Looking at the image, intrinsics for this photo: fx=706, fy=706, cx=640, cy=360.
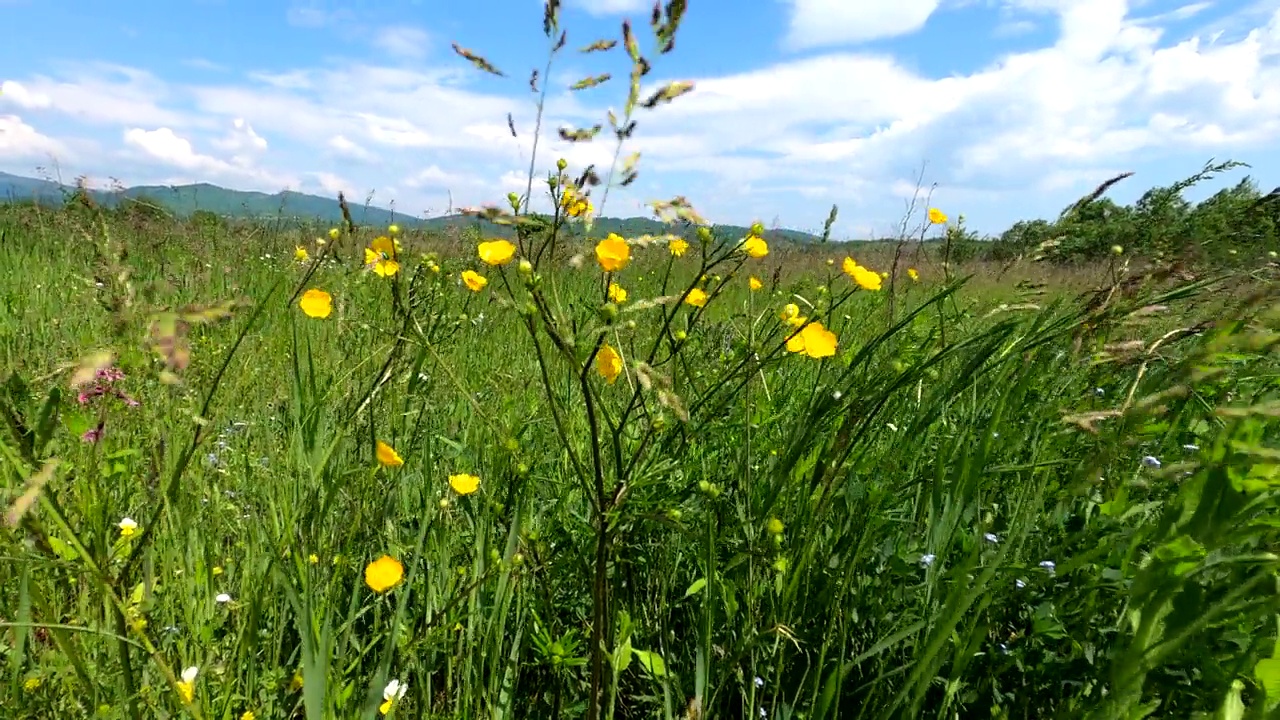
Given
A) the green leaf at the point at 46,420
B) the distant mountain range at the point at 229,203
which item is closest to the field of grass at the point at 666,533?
the green leaf at the point at 46,420

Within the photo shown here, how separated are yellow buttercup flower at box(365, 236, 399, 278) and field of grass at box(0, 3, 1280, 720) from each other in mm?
14

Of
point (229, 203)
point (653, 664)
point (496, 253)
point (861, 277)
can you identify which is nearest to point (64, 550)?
point (496, 253)

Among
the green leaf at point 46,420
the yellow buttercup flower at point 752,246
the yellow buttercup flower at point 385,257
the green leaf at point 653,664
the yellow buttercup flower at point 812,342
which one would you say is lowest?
the green leaf at point 653,664

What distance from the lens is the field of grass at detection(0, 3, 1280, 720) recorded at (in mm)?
823

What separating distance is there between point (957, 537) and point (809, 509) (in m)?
0.31

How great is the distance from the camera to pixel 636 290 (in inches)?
183

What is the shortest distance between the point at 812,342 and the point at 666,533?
1.60ft

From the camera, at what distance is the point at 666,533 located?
145cm

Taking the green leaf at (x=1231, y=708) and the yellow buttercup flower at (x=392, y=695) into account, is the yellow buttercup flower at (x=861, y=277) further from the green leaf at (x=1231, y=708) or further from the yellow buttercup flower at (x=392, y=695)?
the yellow buttercup flower at (x=392, y=695)

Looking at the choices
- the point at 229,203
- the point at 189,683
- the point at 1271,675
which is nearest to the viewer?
the point at 1271,675

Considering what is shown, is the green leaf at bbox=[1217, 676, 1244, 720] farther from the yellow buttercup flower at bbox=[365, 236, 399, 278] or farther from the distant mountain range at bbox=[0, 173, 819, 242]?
the distant mountain range at bbox=[0, 173, 819, 242]

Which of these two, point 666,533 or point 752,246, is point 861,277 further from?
point 666,533

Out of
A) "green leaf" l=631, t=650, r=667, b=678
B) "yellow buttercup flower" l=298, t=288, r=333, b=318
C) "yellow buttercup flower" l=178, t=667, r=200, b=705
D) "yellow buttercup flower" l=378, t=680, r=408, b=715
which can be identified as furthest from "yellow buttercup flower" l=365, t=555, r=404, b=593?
"yellow buttercup flower" l=298, t=288, r=333, b=318

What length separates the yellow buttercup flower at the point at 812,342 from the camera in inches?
51.8
